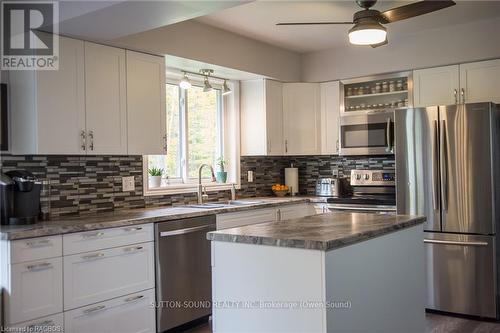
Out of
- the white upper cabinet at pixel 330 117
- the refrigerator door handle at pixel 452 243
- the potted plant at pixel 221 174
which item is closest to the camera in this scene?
the refrigerator door handle at pixel 452 243

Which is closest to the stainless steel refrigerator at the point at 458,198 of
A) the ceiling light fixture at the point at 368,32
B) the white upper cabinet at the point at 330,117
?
the white upper cabinet at the point at 330,117

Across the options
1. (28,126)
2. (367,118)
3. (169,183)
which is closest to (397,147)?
(367,118)

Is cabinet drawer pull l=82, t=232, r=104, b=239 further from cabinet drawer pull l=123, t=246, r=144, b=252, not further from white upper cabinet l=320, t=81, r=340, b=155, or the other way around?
white upper cabinet l=320, t=81, r=340, b=155

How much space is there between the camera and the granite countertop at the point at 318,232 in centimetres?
211

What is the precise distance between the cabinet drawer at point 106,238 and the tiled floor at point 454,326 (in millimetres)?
907

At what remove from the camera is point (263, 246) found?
2223 millimetres

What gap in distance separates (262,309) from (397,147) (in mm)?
2481

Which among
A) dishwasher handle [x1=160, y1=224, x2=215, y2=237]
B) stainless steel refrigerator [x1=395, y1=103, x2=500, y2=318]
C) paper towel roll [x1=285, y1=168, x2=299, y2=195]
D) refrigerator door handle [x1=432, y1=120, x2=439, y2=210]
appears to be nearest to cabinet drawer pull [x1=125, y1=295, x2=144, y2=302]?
dishwasher handle [x1=160, y1=224, x2=215, y2=237]

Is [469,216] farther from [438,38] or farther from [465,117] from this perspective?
[438,38]

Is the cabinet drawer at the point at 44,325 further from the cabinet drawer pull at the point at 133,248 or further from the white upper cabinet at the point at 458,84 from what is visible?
the white upper cabinet at the point at 458,84

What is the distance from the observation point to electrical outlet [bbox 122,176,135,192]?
3.87 m

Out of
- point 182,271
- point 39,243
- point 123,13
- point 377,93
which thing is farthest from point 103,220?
point 377,93

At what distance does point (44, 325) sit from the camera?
2.67 meters

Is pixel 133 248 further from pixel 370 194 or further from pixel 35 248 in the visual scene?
pixel 370 194
